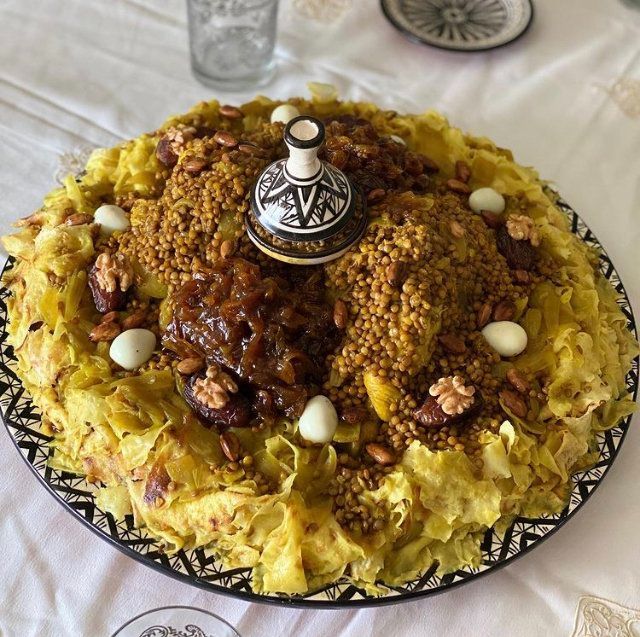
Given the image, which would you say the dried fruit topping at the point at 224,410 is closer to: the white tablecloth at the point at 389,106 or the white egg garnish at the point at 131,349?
the white egg garnish at the point at 131,349

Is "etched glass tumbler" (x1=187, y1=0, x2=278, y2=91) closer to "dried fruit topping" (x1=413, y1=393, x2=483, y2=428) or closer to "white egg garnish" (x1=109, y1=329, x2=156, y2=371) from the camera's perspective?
"white egg garnish" (x1=109, y1=329, x2=156, y2=371)

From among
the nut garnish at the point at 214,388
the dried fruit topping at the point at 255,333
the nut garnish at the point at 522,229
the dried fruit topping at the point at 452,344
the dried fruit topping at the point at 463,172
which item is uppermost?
the nut garnish at the point at 522,229

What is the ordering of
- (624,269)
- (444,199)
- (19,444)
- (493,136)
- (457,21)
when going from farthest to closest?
(457,21) → (493,136) → (624,269) → (444,199) → (19,444)

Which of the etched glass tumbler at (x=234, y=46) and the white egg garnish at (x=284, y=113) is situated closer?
the white egg garnish at (x=284, y=113)

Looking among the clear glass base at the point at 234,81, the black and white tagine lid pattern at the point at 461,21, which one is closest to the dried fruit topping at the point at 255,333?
the clear glass base at the point at 234,81

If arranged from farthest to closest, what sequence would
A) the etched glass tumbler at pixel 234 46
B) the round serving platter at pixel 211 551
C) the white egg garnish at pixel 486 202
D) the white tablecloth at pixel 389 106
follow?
the etched glass tumbler at pixel 234 46, the white egg garnish at pixel 486 202, the white tablecloth at pixel 389 106, the round serving platter at pixel 211 551

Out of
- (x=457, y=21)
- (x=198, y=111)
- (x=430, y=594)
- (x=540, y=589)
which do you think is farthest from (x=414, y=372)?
(x=457, y=21)

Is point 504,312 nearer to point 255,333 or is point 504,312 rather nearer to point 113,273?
point 255,333

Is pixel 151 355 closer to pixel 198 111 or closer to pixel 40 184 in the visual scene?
pixel 198 111
